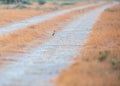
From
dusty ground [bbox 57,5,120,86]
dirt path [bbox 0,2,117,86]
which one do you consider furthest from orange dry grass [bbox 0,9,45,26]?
dusty ground [bbox 57,5,120,86]

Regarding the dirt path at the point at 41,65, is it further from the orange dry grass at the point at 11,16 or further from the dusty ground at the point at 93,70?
the orange dry grass at the point at 11,16

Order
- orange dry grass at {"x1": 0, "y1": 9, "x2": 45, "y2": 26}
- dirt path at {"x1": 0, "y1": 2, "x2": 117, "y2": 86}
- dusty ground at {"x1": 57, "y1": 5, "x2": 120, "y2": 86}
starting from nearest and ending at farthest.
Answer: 1. dusty ground at {"x1": 57, "y1": 5, "x2": 120, "y2": 86}
2. dirt path at {"x1": 0, "y1": 2, "x2": 117, "y2": 86}
3. orange dry grass at {"x1": 0, "y1": 9, "x2": 45, "y2": 26}

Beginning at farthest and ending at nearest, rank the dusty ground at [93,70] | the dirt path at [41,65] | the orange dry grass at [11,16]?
the orange dry grass at [11,16] → the dirt path at [41,65] → the dusty ground at [93,70]

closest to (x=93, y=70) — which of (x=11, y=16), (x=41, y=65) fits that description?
(x=41, y=65)

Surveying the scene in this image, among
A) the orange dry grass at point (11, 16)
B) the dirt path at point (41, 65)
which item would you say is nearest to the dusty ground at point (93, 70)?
the dirt path at point (41, 65)

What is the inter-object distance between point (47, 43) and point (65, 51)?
117 inches

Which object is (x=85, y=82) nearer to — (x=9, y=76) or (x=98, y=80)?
(x=98, y=80)

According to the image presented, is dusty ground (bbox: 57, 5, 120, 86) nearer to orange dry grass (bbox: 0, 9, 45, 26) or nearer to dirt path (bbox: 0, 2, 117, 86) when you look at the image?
dirt path (bbox: 0, 2, 117, 86)

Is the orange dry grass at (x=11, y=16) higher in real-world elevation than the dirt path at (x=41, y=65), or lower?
lower

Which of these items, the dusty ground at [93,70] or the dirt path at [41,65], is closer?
the dusty ground at [93,70]

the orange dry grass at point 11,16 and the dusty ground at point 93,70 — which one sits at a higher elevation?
the dusty ground at point 93,70

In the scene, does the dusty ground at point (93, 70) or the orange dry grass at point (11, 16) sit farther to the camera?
the orange dry grass at point (11, 16)

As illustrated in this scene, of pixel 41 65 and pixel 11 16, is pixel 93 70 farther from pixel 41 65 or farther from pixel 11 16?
pixel 11 16

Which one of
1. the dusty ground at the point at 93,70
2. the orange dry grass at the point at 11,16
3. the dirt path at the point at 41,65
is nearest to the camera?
the dusty ground at the point at 93,70
